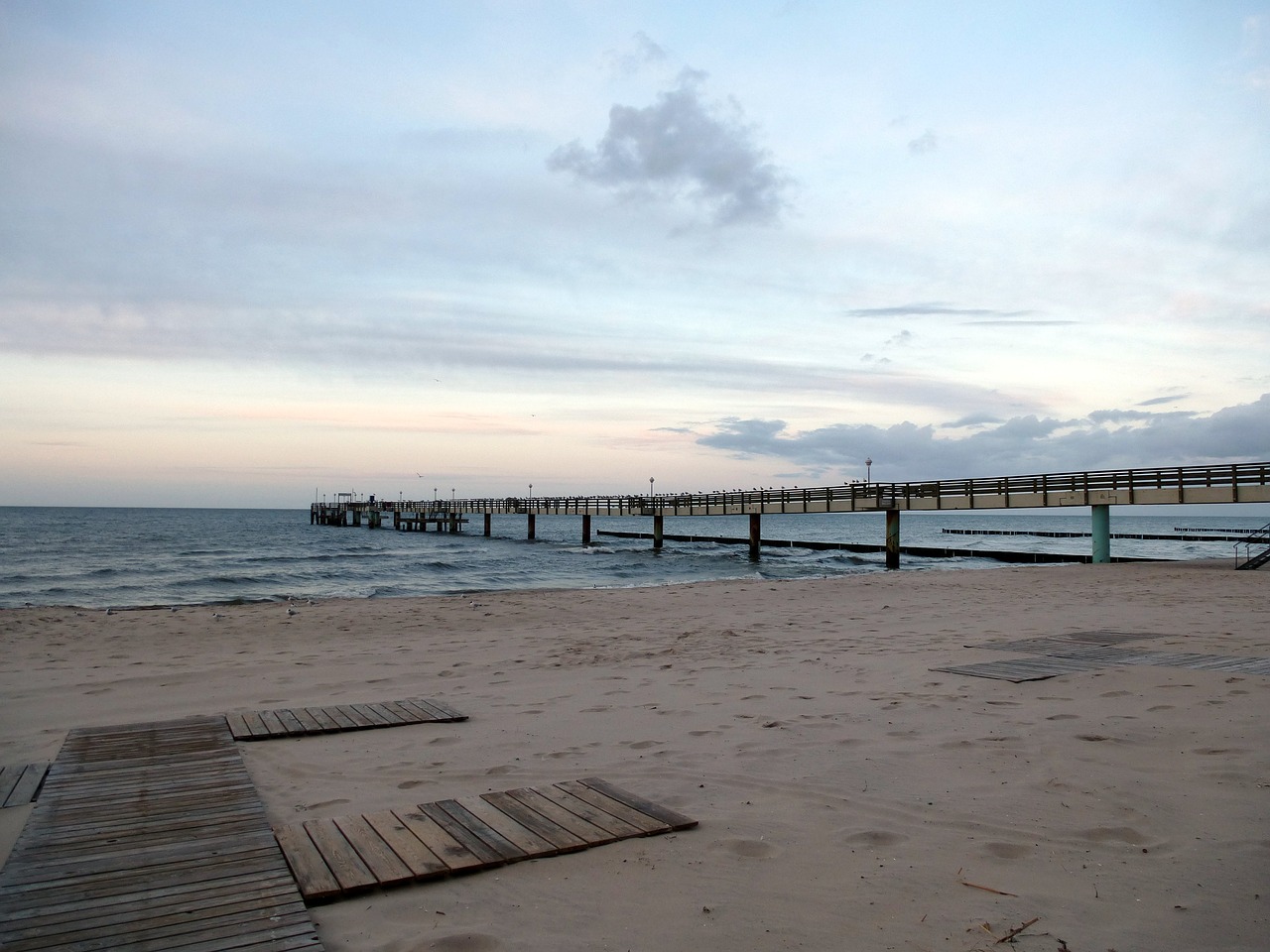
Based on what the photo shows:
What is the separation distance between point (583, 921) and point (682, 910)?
41cm

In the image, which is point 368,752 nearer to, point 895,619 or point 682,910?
point 682,910

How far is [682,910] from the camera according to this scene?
3568 mm

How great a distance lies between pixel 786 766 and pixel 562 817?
1.66m

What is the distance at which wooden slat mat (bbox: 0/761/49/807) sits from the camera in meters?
4.93

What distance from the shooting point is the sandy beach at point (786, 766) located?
3473 mm

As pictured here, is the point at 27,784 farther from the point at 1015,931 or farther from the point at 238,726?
the point at 1015,931

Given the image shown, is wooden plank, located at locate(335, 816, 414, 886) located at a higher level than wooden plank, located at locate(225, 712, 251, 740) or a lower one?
higher

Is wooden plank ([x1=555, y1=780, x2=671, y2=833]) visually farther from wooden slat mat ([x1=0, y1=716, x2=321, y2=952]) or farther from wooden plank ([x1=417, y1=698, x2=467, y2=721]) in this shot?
wooden plank ([x1=417, y1=698, x2=467, y2=721])

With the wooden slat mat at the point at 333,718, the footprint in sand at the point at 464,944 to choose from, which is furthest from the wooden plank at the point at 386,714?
the footprint in sand at the point at 464,944

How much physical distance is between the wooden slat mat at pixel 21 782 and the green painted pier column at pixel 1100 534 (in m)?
28.1

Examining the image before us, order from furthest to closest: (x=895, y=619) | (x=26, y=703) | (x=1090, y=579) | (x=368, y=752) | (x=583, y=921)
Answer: (x=1090, y=579) → (x=895, y=619) → (x=26, y=703) → (x=368, y=752) → (x=583, y=921)

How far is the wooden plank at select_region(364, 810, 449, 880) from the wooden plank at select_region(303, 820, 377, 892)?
0.17 meters

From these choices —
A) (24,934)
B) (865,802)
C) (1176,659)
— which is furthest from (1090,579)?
(24,934)

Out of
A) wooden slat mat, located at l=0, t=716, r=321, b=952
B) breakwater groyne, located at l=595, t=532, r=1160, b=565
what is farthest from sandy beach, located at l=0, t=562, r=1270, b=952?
breakwater groyne, located at l=595, t=532, r=1160, b=565
